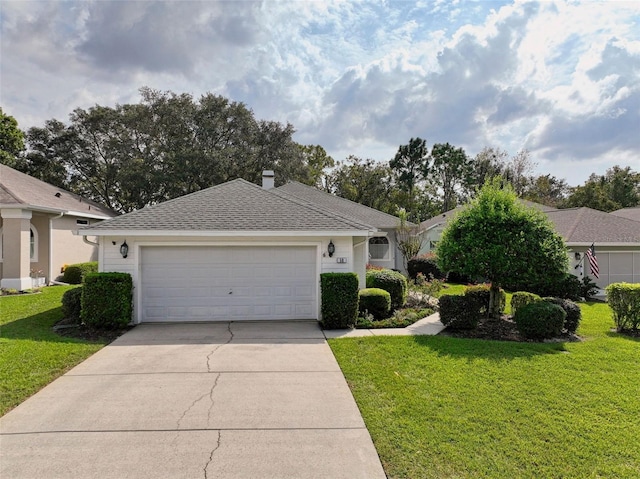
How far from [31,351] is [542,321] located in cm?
1001

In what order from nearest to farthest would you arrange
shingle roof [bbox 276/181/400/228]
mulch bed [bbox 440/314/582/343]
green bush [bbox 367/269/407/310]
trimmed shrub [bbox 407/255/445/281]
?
1. mulch bed [bbox 440/314/582/343]
2. green bush [bbox 367/269/407/310]
3. trimmed shrub [bbox 407/255/445/281]
4. shingle roof [bbox 276/181/400/228]

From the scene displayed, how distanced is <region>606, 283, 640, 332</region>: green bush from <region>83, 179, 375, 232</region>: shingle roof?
20.2 ft

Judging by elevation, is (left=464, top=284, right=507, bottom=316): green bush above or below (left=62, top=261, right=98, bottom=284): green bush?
below

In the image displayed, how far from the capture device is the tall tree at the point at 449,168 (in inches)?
1620

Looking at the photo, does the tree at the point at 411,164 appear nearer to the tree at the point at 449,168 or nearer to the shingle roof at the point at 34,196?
the tree at the point at 449,168

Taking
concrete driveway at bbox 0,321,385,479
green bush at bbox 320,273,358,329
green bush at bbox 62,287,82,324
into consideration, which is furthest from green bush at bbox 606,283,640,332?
green bush at bbox 62,287,82,324

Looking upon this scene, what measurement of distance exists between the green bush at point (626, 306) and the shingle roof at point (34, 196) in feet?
60.3

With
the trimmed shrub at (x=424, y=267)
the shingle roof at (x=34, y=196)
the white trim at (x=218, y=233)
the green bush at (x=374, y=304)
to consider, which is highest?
the shingle roof at (x=34, y=196)

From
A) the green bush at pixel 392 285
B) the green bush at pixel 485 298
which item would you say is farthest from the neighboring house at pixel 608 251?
the green bush at pixel 485 298

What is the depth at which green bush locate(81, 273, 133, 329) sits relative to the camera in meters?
8.56

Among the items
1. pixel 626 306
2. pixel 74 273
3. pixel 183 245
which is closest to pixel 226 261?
pixel 183 245

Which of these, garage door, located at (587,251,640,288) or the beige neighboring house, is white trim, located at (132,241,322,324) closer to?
the beige neighboring house

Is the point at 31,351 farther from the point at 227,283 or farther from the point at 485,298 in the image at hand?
the point at 485,298

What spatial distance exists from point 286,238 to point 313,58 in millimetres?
6762
